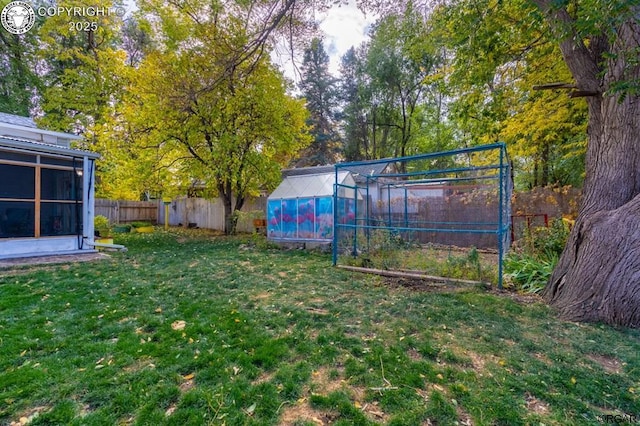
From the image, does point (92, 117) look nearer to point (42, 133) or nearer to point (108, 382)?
point (42, 133)

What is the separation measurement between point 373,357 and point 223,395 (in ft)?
4.24

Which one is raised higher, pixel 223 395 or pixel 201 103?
pixel 201 103

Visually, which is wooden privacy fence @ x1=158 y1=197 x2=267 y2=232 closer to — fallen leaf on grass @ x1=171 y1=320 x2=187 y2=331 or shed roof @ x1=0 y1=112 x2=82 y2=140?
shed roof @ x1=0 y1=112 x2=82 y2=140

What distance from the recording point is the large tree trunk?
11.0ft

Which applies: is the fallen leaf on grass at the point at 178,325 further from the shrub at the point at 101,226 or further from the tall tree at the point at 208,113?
the shrub at the point at 101,226

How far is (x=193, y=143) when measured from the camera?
10617 mm

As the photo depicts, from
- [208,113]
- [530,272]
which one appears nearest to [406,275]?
[530,272]

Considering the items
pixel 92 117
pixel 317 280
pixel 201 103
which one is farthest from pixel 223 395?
pixel 92 117

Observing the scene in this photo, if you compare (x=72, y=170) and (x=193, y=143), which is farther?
(x=193, y=143)

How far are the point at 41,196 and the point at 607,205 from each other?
10868 mm

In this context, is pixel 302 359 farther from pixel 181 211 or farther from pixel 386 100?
pixel 386 100

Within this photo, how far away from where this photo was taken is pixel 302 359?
2.66m

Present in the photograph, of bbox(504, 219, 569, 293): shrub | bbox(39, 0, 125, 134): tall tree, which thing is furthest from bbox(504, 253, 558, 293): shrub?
bbox(39, 0, 125, 134): tall tree

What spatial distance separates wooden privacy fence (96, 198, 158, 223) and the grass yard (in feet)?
37.8
